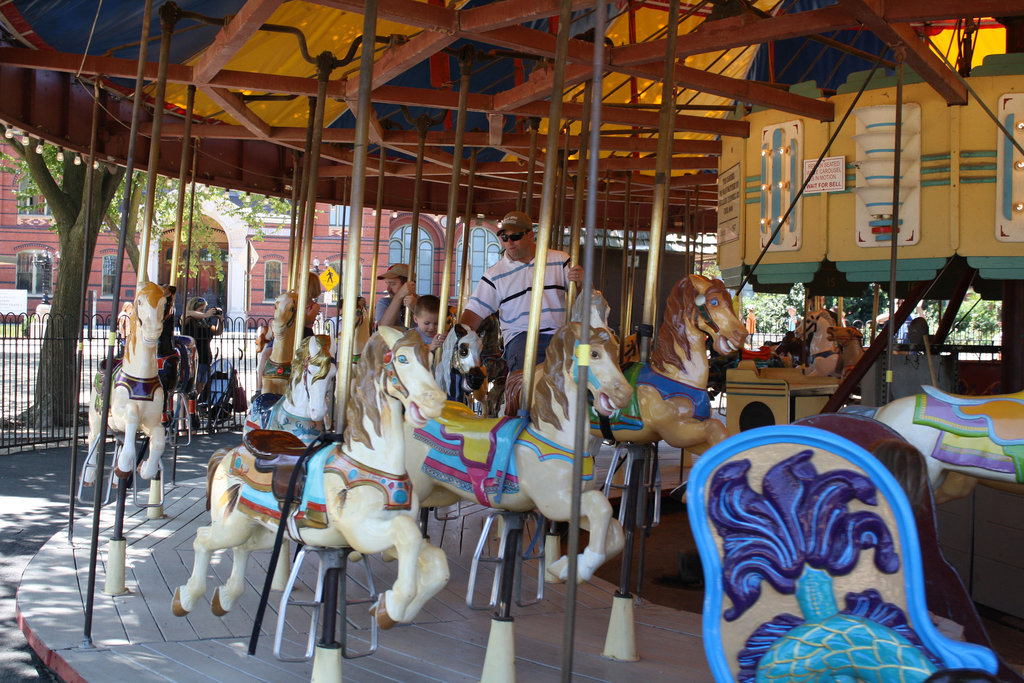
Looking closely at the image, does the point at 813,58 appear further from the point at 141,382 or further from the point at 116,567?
the point at 116,567

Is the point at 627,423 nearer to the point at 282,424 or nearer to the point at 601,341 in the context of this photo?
the point at 601,341

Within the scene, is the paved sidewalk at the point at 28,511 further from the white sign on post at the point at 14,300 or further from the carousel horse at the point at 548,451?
the white sign on post at the point at 14,300

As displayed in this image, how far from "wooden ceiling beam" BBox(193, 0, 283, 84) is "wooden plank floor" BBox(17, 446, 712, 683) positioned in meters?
3.02

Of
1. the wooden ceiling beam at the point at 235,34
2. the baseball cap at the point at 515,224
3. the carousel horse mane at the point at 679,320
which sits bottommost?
the carousel horse mane at the point at 679,320

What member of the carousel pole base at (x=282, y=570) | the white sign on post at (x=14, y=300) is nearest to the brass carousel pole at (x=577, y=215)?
the carousel pole base at (x=282, y=570)

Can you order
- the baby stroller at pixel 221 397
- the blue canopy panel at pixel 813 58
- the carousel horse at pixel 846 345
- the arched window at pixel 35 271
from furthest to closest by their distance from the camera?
the arched window at pixel 35 271 → the baby stroller at pixel 221 397 → the carousel horse at pixel 846 345 → the blue canopy panel at pixel 813 58

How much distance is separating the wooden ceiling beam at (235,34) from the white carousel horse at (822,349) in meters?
7.08

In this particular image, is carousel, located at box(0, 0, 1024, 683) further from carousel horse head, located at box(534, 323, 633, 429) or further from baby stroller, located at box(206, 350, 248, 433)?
baby stroller, located at box(206, 350, 248, 433)

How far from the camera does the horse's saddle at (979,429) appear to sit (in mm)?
3658

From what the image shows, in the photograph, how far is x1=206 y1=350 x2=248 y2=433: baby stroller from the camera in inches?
501

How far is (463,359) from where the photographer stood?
197 inches

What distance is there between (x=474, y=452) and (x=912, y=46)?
322cm

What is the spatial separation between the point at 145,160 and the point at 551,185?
20.5 feet

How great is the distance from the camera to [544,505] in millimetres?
3658
